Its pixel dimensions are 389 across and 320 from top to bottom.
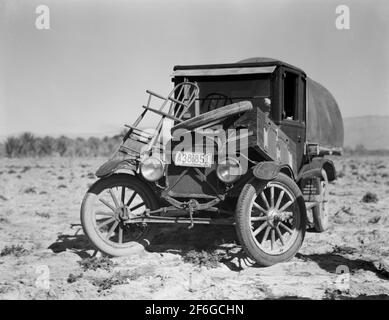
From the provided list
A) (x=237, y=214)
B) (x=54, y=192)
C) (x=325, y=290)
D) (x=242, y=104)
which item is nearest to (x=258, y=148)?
(x=242, y=104)

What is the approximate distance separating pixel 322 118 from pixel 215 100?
268cm

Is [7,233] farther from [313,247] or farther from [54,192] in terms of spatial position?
[54,192]

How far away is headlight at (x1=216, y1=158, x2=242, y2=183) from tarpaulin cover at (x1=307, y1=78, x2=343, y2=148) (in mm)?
2454

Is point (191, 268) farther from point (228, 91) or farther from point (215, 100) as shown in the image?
point (228, 91)

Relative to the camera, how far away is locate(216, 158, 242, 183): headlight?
566 cm

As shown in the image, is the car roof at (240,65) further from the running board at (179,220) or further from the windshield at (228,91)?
the running board at (179,220)

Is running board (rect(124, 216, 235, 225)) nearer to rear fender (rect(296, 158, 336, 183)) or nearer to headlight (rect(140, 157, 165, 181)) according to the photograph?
headlight (rect(140, 157, 165, 181))

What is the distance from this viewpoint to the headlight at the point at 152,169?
5.89 metres

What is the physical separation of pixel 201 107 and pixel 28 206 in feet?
20.7

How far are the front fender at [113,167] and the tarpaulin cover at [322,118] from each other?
3266mm

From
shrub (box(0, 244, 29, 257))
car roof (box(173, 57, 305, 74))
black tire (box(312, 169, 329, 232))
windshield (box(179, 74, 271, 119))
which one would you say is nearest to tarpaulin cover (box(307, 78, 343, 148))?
black tire (box(312, 169, 329, 232))

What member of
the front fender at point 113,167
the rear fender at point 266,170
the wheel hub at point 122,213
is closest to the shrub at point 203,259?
the wheel hub at point 122,213

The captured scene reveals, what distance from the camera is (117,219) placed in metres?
6.06

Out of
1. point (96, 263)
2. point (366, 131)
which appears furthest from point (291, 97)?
point (366, 131)
